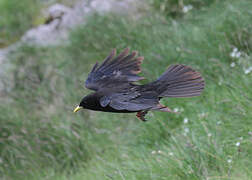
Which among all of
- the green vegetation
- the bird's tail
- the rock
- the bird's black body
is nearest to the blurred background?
the rock

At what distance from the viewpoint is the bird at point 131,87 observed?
3006 millimetres

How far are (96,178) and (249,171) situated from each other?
4.73 ft

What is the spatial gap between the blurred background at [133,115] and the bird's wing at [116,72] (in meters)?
0.64

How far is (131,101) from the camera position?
3.03 m

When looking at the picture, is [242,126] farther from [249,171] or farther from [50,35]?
[50,35]

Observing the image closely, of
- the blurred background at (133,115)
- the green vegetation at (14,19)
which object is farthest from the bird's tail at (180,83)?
the green vegetation at (14,19)

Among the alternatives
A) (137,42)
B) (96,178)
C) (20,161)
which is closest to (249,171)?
(96,178)

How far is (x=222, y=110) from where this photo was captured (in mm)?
4027

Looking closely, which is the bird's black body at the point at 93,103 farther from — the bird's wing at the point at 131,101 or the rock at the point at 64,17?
the rock at the point at 64,17

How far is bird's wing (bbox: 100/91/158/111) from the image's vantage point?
2885 millimetres

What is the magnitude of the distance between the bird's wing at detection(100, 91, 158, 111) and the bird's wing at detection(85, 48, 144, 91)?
1.49 feet

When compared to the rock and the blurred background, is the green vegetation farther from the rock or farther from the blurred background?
the blurred background

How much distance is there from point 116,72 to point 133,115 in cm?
140

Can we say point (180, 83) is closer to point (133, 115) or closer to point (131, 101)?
point (131, 101)
